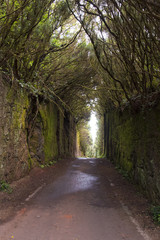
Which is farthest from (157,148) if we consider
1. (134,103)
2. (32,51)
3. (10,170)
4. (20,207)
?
(32,51)

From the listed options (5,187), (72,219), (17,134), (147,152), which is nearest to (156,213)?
(72,219)

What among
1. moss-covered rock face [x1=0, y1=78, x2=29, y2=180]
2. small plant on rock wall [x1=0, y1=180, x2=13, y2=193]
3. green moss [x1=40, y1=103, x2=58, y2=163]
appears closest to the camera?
small plant on rock wall [x1=0, y1=180, x2=13, y2=193]

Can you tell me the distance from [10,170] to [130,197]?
13.6ft

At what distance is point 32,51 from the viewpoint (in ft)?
25.6

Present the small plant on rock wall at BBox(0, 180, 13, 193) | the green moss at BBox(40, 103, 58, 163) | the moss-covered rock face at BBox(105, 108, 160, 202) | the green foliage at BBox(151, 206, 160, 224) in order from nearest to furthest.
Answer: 1. the green foliage at BBox(151, 206, 160, 224)
2. the moss-covered rock face at BBox(105, 108, 160, 202)
3. the small plant on rock wall at BBox(0, 180, 13, 193)
4. the green moss at BBox(40, 103, 58, 163)

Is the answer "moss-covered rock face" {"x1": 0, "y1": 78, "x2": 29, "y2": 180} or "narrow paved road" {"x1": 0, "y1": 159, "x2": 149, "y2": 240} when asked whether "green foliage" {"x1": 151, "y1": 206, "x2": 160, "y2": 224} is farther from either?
"moss-covered rock face" {"x1": 0, "y1": 78, "x2": 29, "y2": 180}

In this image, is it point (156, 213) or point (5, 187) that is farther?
point (5, 187)

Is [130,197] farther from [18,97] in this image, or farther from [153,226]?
[18,97]

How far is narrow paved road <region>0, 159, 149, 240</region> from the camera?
3684 mm

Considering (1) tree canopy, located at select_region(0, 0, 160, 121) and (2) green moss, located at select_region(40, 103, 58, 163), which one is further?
(2) green moss, located at select_region(40, 103, 58, 163)

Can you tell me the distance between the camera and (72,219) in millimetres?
4426

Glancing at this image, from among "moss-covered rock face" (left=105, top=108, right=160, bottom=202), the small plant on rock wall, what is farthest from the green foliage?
the small plant on rock wall

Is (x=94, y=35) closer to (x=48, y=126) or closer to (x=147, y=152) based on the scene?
(x=147, y=152)

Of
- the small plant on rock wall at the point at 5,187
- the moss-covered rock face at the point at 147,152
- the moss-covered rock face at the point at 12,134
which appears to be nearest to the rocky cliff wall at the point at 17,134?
the moss-covered rock face at the point at 12,134
